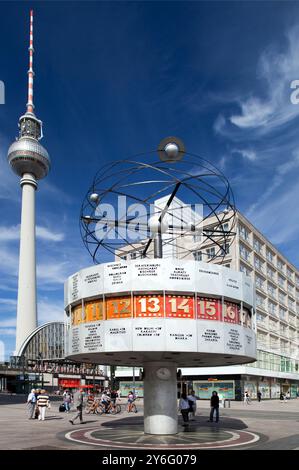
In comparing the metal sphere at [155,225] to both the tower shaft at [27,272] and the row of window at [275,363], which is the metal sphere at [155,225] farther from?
the tower shaft at [27,272]

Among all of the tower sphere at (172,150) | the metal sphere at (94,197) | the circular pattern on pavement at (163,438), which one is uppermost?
the tower sphere at (172,150)

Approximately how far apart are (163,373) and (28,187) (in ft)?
387

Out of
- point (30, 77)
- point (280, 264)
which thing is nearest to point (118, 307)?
point (280, 264)

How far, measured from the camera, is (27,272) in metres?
127

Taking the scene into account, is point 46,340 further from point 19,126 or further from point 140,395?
point 19,126

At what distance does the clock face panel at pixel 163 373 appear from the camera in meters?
22.2

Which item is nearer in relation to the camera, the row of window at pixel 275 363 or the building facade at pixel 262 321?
the building facade at pixel 262 321

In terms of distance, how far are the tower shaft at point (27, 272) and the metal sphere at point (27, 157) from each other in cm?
362

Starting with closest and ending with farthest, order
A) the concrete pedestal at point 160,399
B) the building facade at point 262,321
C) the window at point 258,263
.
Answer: the concrete pedestal at point 160,399 → the building facade at point 262,321 → the window at point 258,263

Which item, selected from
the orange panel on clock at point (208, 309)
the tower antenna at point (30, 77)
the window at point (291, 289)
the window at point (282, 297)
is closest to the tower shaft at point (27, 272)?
the tower antenna at point (30, 77)

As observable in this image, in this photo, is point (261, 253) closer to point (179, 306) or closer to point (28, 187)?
point (28, 187)

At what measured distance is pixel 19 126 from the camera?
13788 cm
